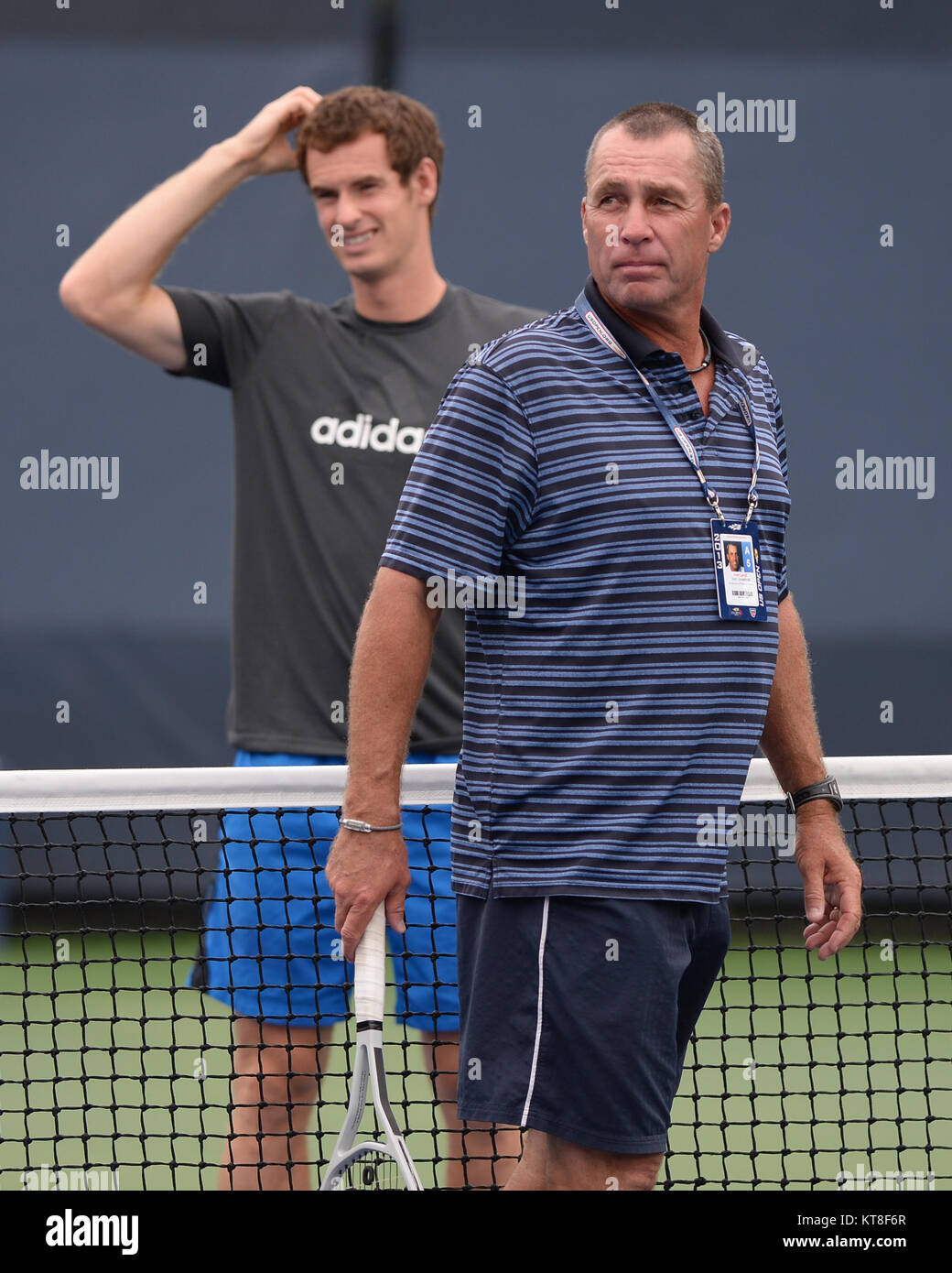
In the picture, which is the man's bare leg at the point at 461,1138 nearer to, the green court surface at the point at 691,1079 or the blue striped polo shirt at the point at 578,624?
the green court surface at the point at 691,1079

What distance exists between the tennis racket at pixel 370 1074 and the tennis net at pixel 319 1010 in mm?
325

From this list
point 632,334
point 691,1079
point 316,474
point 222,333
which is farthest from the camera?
point 691,1079

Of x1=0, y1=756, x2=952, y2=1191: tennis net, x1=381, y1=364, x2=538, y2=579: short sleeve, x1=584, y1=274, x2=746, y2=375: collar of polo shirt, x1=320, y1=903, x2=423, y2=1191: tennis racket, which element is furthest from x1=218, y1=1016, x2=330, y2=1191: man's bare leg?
x1=584, y1=274, x2=746, y2=375: collar of polo shirt

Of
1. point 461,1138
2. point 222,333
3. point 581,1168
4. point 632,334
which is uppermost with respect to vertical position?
point 222,333

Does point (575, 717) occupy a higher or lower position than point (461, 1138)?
higher

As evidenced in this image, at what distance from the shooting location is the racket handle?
218cm

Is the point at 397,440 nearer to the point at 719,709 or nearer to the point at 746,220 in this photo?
the point at 719,709

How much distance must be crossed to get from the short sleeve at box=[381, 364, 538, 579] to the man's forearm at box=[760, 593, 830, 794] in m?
0.58

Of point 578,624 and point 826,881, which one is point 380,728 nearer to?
point 578,624

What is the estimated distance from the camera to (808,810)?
242 centimetres

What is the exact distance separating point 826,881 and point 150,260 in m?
1.89

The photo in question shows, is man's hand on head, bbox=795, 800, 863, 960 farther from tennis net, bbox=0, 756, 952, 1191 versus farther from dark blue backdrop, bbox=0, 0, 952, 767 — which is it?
dark blue backdrop, bbox=0, 0, 952, 767

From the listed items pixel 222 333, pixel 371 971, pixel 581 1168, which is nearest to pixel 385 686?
pixel 371 971
